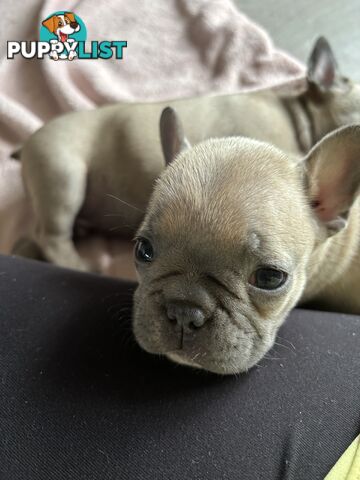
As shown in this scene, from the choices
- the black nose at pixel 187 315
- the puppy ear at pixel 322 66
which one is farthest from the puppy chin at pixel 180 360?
the puppy ear at pixel 322 66

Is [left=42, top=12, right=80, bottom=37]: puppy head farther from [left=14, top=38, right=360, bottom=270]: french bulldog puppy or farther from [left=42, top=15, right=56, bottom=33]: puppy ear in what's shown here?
[left=14, top=38, right=360, bottom=270]: french bulldog puppy

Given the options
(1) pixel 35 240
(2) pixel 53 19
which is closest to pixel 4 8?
(2) pixel 53 19

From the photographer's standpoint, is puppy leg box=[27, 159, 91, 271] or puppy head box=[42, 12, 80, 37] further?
puppy head box=[42, 12, 80, 37]

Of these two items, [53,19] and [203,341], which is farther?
[53,19]

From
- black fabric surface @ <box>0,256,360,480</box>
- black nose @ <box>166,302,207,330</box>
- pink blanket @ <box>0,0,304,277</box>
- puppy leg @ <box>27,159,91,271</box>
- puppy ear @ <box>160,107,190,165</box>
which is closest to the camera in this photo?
black fabric surface @ <box>0,256,360,480</box>

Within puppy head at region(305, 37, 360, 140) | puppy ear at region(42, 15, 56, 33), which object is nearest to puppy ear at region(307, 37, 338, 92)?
puppy head at region(305, 37, 360, 140)

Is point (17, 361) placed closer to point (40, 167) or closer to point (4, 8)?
point (40, 167)

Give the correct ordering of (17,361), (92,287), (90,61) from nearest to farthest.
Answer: (17,361), (92,287), (90,61)
